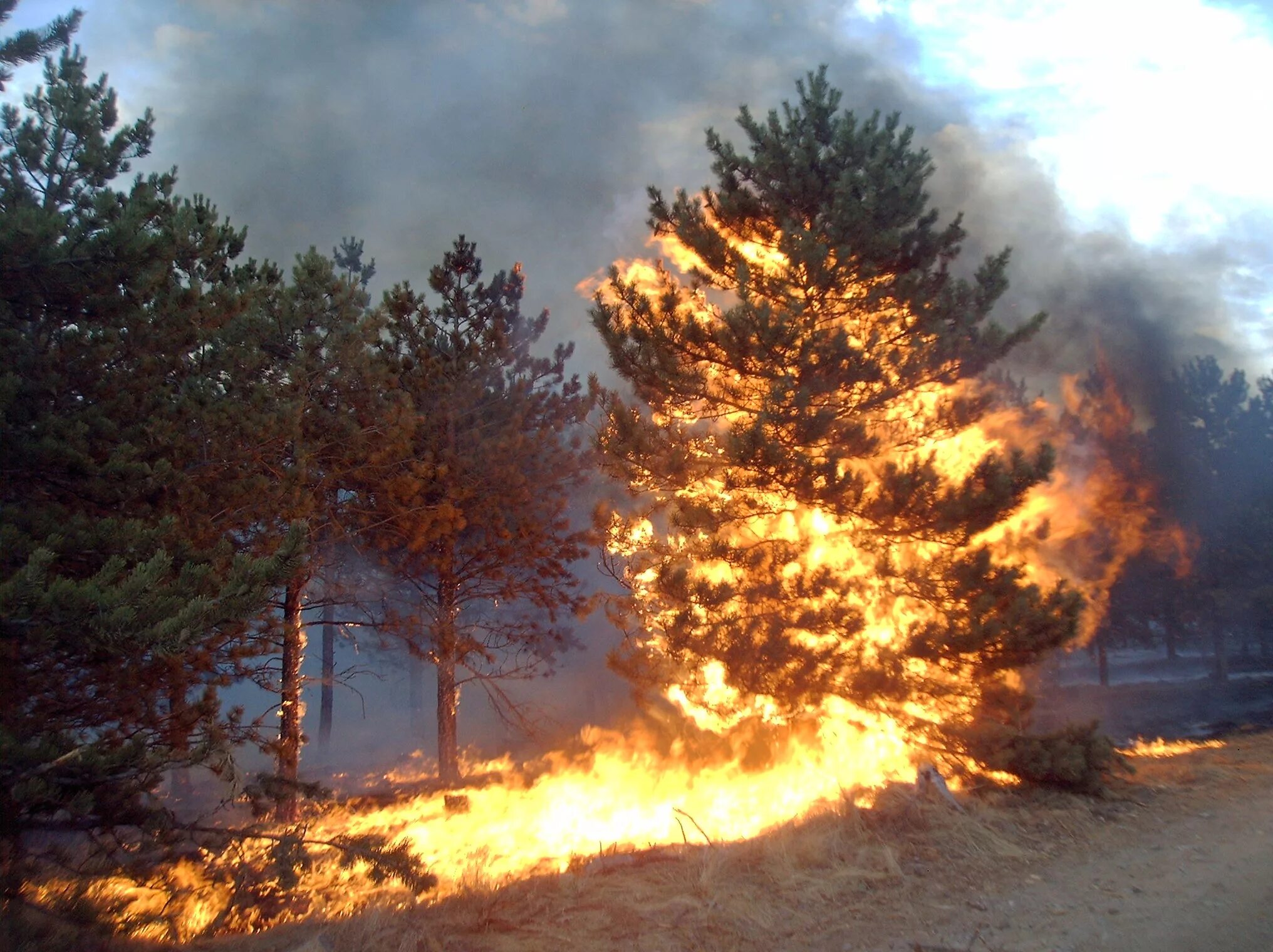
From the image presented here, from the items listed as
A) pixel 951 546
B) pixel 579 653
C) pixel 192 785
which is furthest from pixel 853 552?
pixel 579 653

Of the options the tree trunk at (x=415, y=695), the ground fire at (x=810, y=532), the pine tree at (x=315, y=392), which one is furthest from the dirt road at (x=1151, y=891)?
the tree trunk at (x=415, y=695)

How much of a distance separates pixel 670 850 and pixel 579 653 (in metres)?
37.5

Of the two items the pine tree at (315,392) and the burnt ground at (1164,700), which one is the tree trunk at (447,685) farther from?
the burnt ground at (1164,700)

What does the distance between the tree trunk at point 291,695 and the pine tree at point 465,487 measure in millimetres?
1885

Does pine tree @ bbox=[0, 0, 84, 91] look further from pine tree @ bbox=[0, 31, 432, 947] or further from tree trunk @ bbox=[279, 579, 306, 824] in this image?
tree trunk @ bbox=[279, 579, 306, 824]

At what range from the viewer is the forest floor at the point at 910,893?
6.53 metres

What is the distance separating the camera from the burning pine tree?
10859mm

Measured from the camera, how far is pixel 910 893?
7.50m

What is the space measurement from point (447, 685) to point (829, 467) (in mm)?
9025

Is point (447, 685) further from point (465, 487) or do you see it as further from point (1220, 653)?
point (1220, 653)

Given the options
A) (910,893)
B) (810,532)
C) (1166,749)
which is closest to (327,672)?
(810,532)

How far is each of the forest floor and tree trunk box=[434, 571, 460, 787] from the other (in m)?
7.24

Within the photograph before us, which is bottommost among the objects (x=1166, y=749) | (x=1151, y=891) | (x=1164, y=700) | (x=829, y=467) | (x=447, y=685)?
(x=1164, y=700)

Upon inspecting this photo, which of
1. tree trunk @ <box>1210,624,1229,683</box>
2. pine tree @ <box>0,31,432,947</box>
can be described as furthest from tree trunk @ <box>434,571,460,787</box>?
tree trunk @ <box>1210,624,1229,683</box>
